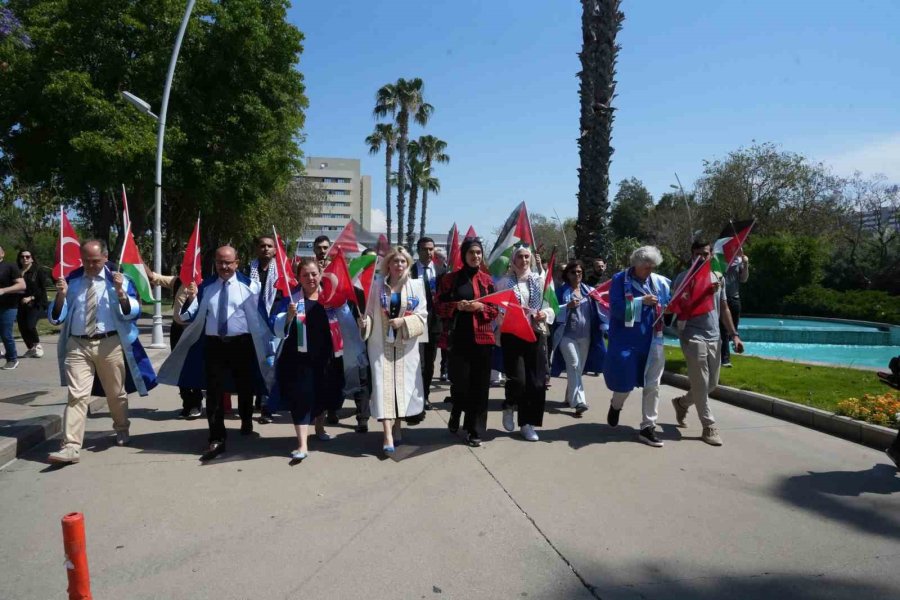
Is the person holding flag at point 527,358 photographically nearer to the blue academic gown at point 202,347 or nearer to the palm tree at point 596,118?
the blue academic gown at point 202,347

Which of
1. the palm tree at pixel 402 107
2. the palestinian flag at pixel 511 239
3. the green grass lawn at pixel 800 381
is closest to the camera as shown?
the palestinian flag at pixel 511 239

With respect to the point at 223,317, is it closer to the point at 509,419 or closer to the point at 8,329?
the point at 509,419

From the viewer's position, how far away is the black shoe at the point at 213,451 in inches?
224

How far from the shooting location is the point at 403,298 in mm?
6039

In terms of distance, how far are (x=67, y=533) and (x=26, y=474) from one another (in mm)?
3381

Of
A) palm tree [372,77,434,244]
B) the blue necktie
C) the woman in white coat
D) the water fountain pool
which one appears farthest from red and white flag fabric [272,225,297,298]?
palm tree [372,77,434,244]

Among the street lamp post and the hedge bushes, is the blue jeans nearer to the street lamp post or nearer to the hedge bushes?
the street lamp post

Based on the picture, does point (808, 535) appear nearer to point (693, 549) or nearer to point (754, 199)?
point (693, 549)

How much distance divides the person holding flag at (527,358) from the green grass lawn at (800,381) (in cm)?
354

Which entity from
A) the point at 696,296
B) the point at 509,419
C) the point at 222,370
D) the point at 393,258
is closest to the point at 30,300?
the point at 222,370

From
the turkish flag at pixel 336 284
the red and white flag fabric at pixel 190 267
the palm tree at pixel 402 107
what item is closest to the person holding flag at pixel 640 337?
the turkish flag at pixel 336 284

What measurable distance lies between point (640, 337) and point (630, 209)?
6212 centimetres

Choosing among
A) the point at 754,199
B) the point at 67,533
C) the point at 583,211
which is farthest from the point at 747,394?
the point at 754,199

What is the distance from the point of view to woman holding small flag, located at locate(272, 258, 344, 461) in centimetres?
580
